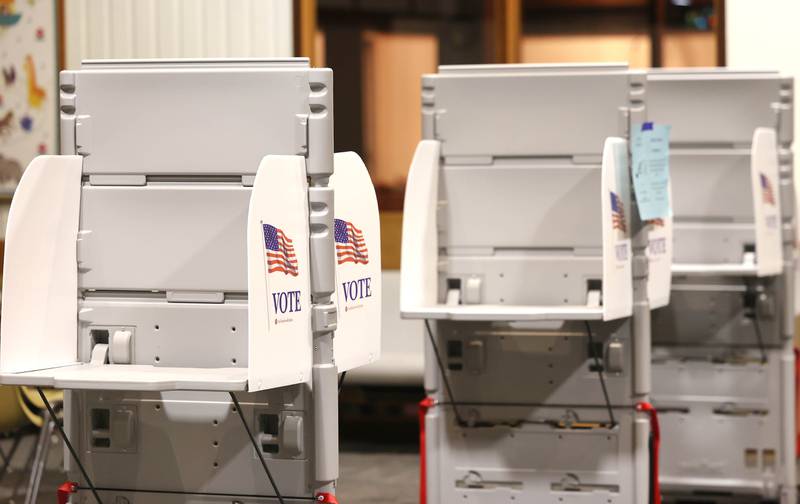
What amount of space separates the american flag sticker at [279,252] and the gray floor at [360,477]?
247 centimetres

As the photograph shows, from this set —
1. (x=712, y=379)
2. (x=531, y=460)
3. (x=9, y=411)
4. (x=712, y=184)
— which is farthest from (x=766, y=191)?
(x=9, y=411)

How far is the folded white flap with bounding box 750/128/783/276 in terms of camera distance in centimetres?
409

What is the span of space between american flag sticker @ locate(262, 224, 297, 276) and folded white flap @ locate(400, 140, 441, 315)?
2.63 feet

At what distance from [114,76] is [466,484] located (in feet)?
5.25

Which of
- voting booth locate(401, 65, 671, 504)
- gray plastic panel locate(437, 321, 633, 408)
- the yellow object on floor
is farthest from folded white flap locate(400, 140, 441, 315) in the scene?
the yellow object on floor

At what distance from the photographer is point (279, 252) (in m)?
2.48

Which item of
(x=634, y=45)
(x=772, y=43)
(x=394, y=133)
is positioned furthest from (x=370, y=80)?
(x=772, y=43)

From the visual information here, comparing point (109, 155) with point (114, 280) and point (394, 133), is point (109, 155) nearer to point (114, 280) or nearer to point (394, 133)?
point (114, 280)

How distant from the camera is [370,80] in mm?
6840

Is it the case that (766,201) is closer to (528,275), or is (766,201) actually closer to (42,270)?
(528,275)

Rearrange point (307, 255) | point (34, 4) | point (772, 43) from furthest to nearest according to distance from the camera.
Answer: point (34, 4), point (772, 43), point (307, 255)

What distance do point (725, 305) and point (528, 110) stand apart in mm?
1346

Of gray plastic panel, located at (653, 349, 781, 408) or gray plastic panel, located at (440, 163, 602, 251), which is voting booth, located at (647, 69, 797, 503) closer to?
gray plastic panel, located at (653, 349, 781, 408)

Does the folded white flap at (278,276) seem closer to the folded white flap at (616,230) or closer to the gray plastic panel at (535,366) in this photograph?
the folded white flap at (616,230)
